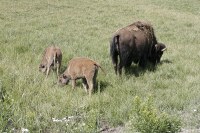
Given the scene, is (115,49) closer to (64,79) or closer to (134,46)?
(134,46)

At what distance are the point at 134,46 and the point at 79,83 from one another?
2.05m

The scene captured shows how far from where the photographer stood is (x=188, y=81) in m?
10.3

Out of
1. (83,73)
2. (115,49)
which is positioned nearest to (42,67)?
(83,73)

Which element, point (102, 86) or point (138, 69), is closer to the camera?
point (102, 86)

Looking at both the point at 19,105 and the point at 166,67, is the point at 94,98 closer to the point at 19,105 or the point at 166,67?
the point at 19,105

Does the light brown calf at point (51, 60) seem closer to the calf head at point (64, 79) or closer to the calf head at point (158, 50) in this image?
the calf head at point (64, 79)

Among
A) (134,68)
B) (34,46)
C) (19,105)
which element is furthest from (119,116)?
(34,46)

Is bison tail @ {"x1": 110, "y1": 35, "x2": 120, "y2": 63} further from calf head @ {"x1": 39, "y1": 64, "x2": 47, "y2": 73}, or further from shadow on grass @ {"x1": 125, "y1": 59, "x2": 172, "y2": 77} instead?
calf head @ {"x1": 39, "y1": 64, "x2": 47, "y2": 73}

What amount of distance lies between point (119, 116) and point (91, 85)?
1.82 metres

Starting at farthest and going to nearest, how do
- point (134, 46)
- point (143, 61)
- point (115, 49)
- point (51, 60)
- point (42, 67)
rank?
point (143, 61) < point (134, 46) < point (115, 49) < point (42, 67) < point (51, 60)

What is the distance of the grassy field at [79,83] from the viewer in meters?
6.86

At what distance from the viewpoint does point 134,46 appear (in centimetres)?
1123

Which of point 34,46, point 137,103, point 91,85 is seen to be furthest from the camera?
point 34,46

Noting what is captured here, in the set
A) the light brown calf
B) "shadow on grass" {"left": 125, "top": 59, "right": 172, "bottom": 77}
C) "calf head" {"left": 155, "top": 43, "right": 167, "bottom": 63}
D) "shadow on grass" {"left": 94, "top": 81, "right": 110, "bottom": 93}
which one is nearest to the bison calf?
"shadow on grass" {"left": 94, "top": 81, "right": 110, "bottom": 93}
